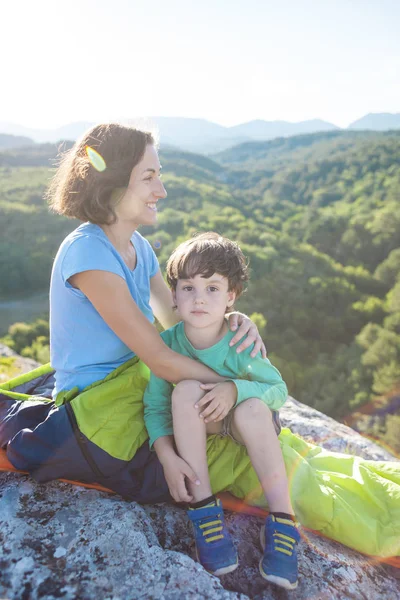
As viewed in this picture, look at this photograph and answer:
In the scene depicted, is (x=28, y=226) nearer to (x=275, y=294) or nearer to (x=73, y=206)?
(x=275, y=294)

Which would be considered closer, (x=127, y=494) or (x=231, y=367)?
(x=127, y=494)

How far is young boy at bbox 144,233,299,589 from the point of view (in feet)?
6.07

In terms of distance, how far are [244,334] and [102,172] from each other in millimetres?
1064

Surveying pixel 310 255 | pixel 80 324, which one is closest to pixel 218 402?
pixel 80 324

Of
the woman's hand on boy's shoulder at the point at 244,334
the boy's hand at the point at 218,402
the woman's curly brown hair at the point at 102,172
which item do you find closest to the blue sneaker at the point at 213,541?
the boy's hand at the point at 218,402

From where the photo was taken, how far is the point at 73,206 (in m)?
2.31

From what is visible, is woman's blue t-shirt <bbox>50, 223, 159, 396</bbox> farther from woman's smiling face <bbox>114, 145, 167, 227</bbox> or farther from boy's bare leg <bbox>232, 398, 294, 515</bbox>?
boy's bare leg <bbox>232, 398, 294, 515</bbox>

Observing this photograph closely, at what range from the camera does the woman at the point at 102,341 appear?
2021mm

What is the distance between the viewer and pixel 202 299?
217 centimetres

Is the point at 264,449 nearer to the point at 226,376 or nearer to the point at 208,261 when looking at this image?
the point at 226,376

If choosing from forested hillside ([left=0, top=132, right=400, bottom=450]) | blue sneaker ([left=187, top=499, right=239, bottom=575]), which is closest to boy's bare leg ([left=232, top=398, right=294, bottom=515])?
blue sneaker ([left=187, top=499, right=239, bottom=575])

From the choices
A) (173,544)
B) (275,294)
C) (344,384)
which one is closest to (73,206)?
(173,544)

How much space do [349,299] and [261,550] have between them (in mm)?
29179

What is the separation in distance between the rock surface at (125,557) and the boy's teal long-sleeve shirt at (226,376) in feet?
1.25
